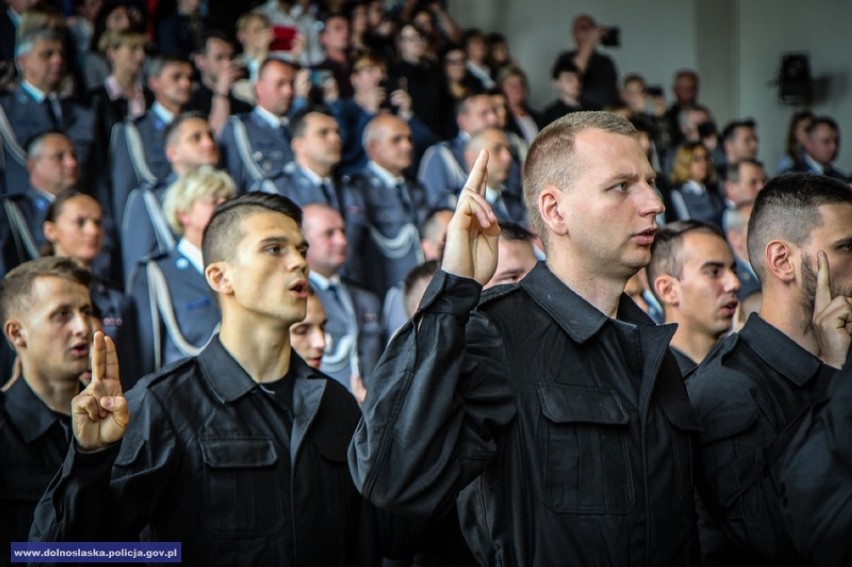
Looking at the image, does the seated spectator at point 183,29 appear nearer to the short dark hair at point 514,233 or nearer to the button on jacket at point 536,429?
the short dark hair at point 514,233

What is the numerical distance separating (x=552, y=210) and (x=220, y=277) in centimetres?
111

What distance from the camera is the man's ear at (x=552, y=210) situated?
2246 mm

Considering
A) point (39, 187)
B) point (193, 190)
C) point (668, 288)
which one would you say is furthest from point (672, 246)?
point (39, 187)

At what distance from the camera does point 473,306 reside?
78.3 inches

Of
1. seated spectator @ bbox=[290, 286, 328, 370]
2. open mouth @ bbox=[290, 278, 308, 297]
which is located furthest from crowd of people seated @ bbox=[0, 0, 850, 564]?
open mouth @ bbox=[290, 278, 308, 297]

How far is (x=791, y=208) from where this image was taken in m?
2.72

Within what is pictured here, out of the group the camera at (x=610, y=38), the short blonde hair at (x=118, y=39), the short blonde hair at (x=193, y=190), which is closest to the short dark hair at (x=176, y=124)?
the short blonde hair at (x=193, y=190)

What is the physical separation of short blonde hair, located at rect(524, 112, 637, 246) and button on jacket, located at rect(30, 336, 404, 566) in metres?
0.82

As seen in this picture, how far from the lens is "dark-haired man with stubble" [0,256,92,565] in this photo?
2982 millimetres

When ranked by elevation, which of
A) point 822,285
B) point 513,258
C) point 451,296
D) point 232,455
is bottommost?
point 232,455

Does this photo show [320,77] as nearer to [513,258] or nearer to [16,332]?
[513,258]

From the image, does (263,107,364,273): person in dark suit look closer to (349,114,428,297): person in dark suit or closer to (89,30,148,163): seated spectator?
(349,114,428,297): person in dark suit

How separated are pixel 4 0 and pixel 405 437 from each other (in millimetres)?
6695

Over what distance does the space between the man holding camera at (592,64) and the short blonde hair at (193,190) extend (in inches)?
211
